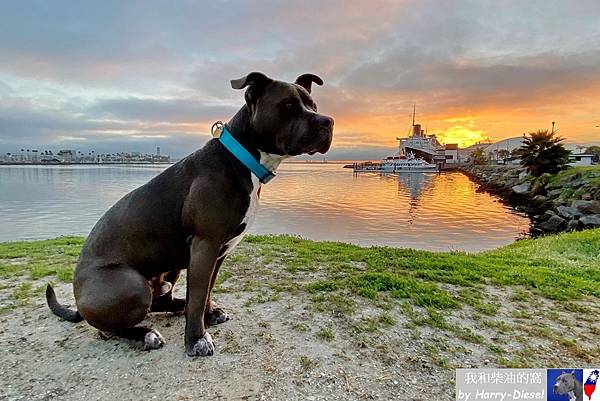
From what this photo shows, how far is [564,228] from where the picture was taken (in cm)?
1603

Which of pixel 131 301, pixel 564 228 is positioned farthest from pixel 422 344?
pixel 564 228

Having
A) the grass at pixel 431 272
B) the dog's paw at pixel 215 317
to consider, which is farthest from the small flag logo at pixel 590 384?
the dog's paw at pixel 215 317

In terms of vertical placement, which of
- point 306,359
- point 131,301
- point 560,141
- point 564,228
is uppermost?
point 560,141

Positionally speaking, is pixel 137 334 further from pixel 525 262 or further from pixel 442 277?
pixel 525 262

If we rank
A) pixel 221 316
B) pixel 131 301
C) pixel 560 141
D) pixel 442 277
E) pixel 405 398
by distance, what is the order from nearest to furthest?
pixel 405 398 < pixel 131 301 < pixel 221 316 < pixel 442 277 < pixel 560 141

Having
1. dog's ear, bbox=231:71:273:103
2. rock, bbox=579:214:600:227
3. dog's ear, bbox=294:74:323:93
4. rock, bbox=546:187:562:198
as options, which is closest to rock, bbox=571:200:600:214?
rock, bbox=579:214:600:227

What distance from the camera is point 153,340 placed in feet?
9.37

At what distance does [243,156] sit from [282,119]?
399 millimetres

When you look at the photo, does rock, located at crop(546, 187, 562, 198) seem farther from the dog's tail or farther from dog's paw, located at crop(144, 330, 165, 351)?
the dog's tail

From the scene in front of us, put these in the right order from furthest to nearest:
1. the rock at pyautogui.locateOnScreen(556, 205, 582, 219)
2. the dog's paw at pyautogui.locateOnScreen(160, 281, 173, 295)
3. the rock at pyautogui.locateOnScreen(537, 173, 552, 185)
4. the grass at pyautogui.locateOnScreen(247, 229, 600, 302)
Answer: the rock at pyautogui.locateOnScreen(537, 173, 552, 185) < the rock at pyautogui.locateOnScreen(556, 205, 582, 219) < the grass at pyautogui.locateOnScreen(247, 229, 600, 302) < the dog's paw at pyautogui.locateOnScreen(160, 281, 173, 295)

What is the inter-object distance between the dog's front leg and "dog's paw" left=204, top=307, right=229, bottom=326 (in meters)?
0.45

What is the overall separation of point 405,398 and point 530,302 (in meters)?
2.51

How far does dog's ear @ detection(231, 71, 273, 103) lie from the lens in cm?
251

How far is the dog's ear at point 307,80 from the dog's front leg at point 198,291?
150 cm
